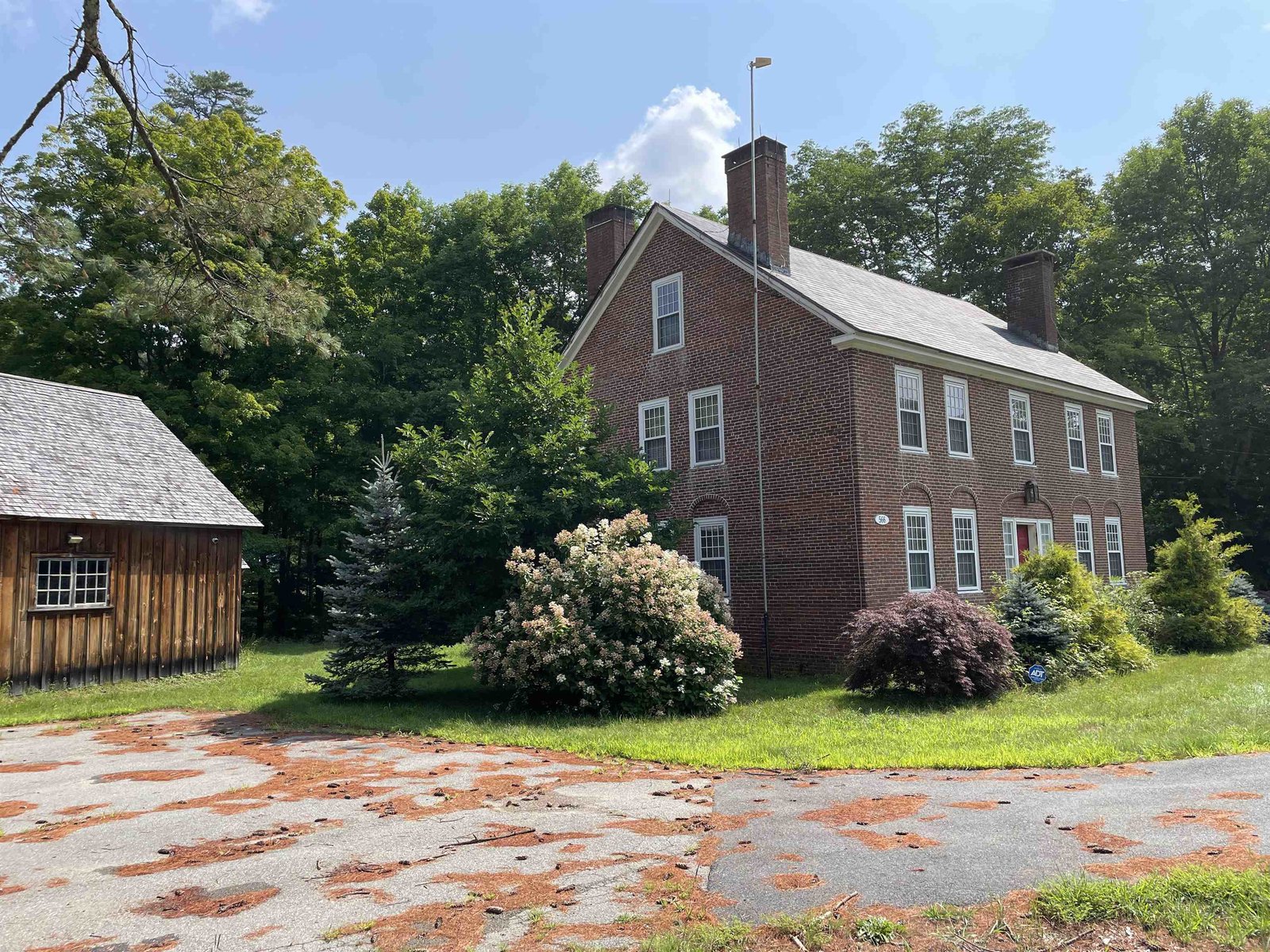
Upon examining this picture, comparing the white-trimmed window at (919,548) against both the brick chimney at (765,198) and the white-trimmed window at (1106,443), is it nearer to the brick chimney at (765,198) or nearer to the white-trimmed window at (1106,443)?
the brick chimney at (765,198)

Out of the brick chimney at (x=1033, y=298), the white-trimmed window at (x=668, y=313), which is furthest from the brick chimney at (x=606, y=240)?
the brick chimney at (x=1033, y=298)

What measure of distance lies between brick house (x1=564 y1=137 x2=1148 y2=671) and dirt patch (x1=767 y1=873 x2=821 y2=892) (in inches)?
468

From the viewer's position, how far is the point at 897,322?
19453 millimetres

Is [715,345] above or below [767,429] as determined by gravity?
above

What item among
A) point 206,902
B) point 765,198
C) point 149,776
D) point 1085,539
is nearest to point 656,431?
point 765,198

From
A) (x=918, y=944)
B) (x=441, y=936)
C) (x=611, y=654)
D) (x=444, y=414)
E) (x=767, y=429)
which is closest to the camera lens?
(x=918, y=944)

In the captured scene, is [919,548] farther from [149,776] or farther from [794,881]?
[794,881]

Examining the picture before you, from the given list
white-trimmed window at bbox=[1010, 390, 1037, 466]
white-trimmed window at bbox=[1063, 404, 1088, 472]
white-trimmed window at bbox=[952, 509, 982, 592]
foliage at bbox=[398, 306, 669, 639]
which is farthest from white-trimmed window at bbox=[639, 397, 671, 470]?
white-trimmed window at bbox=[1063, 404, 1088, 472]

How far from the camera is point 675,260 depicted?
819 inches

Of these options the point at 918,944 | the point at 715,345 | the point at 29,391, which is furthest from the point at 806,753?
the point at 29,391

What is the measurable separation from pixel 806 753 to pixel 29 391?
1788 cm

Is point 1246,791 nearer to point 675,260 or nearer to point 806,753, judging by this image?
point 806,753

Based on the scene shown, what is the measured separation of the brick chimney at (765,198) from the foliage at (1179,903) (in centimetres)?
1594

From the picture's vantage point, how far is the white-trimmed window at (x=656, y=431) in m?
20.8
